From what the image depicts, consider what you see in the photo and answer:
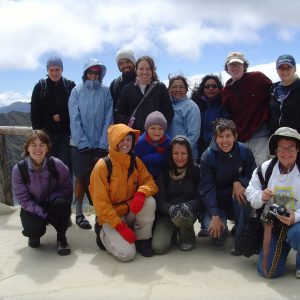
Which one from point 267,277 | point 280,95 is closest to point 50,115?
point 280,95

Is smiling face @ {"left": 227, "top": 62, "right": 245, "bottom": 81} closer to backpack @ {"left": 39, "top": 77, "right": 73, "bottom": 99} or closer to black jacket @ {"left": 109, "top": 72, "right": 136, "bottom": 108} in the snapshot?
black jacket @ {"left": 109, "top": 72, "right": 136, "bottom": 108}

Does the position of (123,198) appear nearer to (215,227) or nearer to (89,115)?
(215,227)

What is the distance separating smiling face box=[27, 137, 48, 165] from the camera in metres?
5.06

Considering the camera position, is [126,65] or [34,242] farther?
[126,65]

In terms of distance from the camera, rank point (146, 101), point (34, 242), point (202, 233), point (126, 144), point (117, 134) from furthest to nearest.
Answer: point (146, 101) → point (202, 233) → point (34, 242) → point (126, 144) → point (117, 134)

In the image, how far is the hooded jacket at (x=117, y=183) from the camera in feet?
15.5

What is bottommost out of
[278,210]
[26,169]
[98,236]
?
[98,236]

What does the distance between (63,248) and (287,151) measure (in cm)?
293

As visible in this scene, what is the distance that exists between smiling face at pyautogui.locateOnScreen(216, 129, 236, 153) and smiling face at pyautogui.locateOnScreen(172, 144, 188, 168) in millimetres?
434

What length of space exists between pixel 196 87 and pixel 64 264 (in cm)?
317

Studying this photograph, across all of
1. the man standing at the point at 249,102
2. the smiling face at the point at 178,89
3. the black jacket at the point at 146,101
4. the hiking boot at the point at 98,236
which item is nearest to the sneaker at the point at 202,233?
the man standing at the point at 249,102

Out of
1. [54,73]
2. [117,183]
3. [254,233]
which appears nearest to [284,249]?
[254,233]

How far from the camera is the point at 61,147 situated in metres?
6.14

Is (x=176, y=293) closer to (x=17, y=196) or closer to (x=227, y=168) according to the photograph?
(x=227, y=168)
